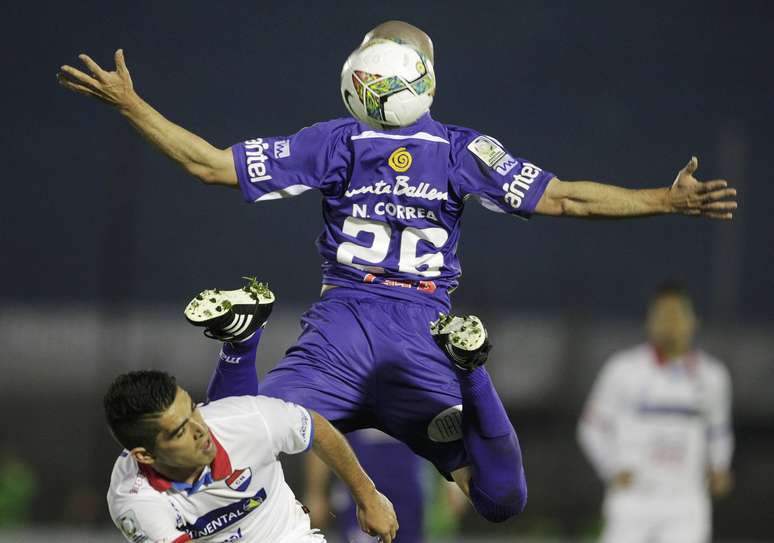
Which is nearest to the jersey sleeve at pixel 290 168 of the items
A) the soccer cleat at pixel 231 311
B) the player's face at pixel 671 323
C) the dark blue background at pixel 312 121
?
the soccer cleat at pixel 231 311

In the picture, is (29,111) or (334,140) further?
(29,111)

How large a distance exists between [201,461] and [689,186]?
181 centimetres

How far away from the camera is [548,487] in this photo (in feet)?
31.4

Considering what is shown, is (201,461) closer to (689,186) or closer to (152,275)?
(689,186)

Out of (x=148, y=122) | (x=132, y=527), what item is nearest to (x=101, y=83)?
(x=148, y=122)

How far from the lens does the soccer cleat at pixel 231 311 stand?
4152mm

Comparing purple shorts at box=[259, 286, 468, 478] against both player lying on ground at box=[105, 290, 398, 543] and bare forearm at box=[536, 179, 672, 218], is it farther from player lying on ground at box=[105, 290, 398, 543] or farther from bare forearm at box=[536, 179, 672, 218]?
bare forearm at box=[536, 179, 672, 218]

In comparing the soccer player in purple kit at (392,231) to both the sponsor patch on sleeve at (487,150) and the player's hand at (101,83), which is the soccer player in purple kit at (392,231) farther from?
the player's hand at (101,83)

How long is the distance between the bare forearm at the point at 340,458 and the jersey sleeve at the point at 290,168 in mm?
838

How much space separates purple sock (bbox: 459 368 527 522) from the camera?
4.36 meters

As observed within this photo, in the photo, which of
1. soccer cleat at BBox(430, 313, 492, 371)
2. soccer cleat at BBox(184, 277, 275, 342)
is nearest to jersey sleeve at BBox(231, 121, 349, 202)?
soccer cleat at BBox(184, 277, 275, 342)

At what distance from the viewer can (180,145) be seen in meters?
4.32

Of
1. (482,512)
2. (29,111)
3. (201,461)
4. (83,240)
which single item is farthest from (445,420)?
(29,111)

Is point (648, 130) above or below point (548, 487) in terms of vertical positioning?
above
